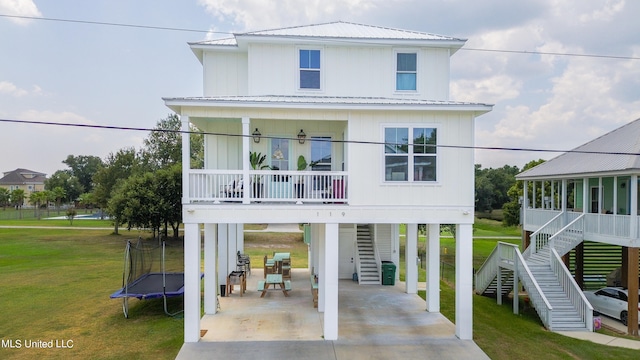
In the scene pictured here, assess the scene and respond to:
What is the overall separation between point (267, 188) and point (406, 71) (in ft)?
20.1

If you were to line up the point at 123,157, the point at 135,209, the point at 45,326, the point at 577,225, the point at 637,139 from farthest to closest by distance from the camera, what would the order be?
the point at 123,157, the point at 135,209, the point at 577,225, the point at 637,139, the point at 45,326

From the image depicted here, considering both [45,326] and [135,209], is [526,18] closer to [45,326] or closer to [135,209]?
[45,326]

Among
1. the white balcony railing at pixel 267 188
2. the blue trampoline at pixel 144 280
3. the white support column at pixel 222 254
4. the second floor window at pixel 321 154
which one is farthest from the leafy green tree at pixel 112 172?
the white balcony railing at pixel 267 188

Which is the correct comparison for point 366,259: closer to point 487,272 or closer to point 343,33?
point 487,272

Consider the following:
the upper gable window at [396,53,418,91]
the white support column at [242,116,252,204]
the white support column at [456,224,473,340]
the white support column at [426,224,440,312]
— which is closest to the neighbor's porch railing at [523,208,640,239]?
the white support column at [426,224,440,312]

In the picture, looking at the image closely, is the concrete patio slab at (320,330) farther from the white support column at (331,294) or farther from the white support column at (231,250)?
the white support column at (231,250)

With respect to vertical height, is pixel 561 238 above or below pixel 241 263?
above

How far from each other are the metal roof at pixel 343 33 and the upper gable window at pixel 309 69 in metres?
0.56

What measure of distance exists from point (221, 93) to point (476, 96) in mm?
17506

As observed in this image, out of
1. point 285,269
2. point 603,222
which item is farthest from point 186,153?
point 603,222

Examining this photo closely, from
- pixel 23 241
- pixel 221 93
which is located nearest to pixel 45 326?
pixel 221 93

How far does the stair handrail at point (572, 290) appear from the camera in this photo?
1195 cm

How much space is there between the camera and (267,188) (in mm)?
10367

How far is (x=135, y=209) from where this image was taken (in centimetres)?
2939
